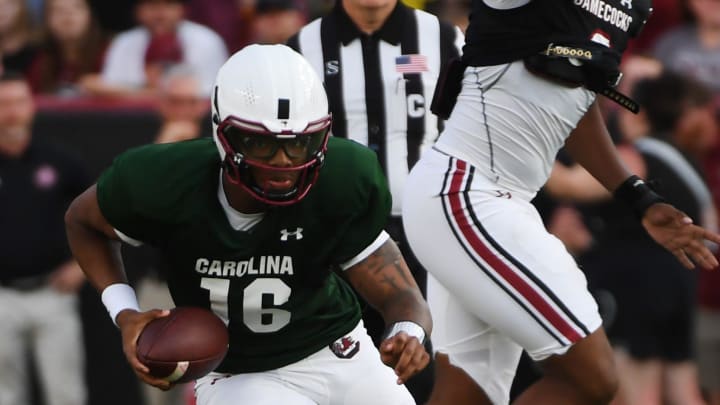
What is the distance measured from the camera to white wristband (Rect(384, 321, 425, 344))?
371 cm

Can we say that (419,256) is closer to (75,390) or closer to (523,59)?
(523,59)

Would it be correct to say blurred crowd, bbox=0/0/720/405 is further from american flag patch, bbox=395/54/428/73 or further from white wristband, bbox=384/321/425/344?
white wristband, bbox=384/321/425/344

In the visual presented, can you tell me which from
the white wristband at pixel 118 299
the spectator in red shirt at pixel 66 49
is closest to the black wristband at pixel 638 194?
the white wristband at pixel 118 299

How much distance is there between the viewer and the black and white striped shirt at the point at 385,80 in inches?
205

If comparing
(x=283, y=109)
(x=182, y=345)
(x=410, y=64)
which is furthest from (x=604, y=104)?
(x=182, y=345)

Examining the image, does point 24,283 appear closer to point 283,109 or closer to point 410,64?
point 410,64

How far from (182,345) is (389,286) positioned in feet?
1.79

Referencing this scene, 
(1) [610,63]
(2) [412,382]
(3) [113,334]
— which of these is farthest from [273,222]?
(3) [113,334]

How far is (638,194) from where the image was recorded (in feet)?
14.8

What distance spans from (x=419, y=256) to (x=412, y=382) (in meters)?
1.43

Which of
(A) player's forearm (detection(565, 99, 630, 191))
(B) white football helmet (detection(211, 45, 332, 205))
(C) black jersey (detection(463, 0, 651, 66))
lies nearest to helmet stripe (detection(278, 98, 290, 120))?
(B) white football helmet (detection(211, 45, 332, 205))

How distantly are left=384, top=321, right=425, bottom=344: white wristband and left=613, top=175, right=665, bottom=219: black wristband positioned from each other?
1000 mm

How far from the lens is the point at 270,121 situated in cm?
381

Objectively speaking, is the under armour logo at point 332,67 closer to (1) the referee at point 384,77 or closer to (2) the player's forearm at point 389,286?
(1) the referee at point 384,77
